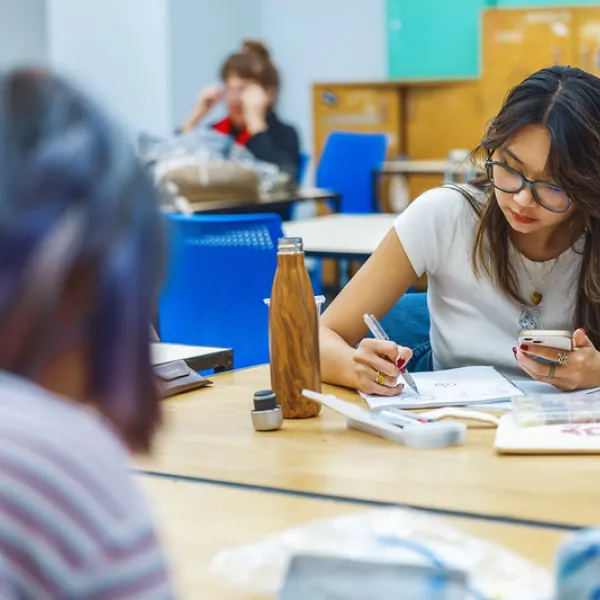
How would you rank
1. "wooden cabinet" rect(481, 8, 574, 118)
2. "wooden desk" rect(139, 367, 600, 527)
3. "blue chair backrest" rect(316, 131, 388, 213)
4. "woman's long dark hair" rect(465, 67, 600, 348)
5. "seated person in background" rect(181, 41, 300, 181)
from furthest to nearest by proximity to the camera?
"wooden cabinet" rect(481, 8, 574, 118)
"blue chair backrest" rect(316, 131, 388, 213)
"seated person in background" rect(181, 41, 300, 181)
"woman's long dark hair" rect(465, 67, 600, 348)
"wooden desk" rect(139, 367, 600, 527)

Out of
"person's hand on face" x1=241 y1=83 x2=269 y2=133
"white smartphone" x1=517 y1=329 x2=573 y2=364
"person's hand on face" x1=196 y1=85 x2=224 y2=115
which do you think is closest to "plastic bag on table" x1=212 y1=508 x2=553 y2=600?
"white smartphone" x1=517 y1=329 x2=573 y2=364

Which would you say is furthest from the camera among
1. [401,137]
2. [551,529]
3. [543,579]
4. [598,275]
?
[401,137]

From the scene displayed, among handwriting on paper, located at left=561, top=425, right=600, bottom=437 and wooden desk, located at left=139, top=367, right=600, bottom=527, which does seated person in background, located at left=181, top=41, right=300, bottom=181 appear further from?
handwriting on paper, located at left=561, top=425, right=600, bottom=437

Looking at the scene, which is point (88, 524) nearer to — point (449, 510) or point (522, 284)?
point (449, 510)

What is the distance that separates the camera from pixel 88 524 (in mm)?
590

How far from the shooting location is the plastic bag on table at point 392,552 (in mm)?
952

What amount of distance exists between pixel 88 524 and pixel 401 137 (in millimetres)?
7864

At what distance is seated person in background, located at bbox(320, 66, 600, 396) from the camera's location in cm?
187

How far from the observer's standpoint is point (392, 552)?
1002 millimetres

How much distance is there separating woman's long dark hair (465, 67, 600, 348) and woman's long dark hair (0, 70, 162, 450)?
4.28 ft

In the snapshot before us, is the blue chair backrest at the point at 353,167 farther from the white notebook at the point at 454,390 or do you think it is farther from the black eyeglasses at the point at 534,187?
the white notebook at the point at 454,390

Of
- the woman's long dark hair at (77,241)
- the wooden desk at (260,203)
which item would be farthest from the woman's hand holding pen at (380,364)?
the wooden desk at (260,203)

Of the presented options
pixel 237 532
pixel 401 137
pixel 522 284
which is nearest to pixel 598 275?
pixel 522 284

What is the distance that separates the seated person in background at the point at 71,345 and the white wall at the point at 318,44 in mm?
8092
